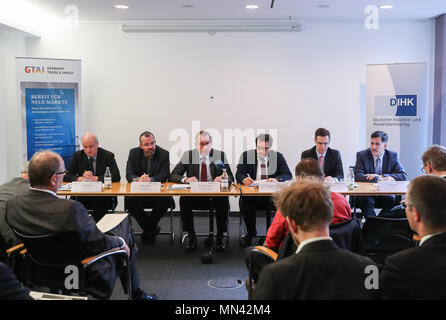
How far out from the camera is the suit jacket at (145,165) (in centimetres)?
531

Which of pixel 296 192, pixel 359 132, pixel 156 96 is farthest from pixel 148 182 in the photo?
pixel 359 132

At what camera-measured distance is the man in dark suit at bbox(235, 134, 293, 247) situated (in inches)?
198

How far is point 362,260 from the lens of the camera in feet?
5.27

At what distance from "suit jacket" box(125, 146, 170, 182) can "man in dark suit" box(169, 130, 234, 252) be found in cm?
16

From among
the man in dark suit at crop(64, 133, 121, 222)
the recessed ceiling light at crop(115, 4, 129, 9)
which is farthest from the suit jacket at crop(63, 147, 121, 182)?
the recessed ceiling light at crop(115, 4, 129, 9)

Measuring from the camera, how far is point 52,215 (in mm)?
2611

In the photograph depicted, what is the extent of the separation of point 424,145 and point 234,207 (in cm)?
288

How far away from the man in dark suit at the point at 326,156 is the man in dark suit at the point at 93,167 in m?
2.30

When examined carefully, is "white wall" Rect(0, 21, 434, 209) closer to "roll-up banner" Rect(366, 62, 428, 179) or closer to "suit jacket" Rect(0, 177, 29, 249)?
"roll-up banner" Rect(366, 62, 428, 179)

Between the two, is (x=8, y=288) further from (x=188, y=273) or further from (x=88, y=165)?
(x=88, y=165)

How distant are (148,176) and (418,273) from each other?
3.78m

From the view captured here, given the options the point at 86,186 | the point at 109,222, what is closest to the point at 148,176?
the point at 86,186

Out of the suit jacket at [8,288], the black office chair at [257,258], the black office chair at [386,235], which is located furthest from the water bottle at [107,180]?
the suit jacket at [8,288]
